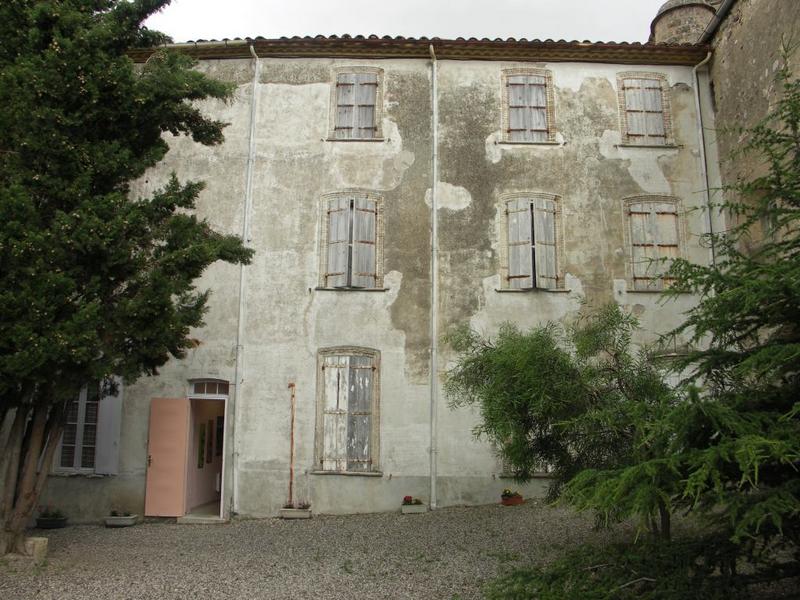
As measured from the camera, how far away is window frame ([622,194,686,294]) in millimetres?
11648

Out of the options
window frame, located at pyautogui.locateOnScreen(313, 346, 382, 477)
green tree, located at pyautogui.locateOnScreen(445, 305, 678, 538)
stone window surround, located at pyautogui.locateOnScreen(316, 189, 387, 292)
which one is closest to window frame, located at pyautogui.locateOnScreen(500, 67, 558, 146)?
stone window surround, located at pyautogui.locateOnScreen(316, 189, 387, 292)

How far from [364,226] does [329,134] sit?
1863 mm

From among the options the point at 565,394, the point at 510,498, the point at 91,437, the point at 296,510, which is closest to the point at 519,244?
the point at 510,498

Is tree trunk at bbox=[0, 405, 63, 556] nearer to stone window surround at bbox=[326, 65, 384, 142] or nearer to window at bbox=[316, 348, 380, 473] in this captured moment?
window at bbox=[316, 348, 380, 473]

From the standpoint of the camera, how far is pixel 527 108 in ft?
40.7

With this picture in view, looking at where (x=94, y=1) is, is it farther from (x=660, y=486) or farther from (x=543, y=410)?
(x=660, y=486)

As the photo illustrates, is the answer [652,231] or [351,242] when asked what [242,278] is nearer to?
[351,242]

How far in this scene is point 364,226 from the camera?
11820 mm

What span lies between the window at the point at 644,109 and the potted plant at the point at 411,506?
7.23m

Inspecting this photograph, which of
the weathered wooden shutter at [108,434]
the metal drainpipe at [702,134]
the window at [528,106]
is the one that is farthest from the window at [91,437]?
the metal drainpipe at [702,134]

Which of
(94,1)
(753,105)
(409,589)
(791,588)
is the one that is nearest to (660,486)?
(791,588)

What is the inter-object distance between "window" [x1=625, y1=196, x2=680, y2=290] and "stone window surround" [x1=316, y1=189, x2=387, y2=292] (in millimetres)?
4320

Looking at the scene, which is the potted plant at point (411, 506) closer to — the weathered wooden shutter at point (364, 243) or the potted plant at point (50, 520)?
the weathered wooden shutter at point (364, 243)

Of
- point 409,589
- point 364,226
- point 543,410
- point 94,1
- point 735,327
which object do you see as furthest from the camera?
point 364,226
